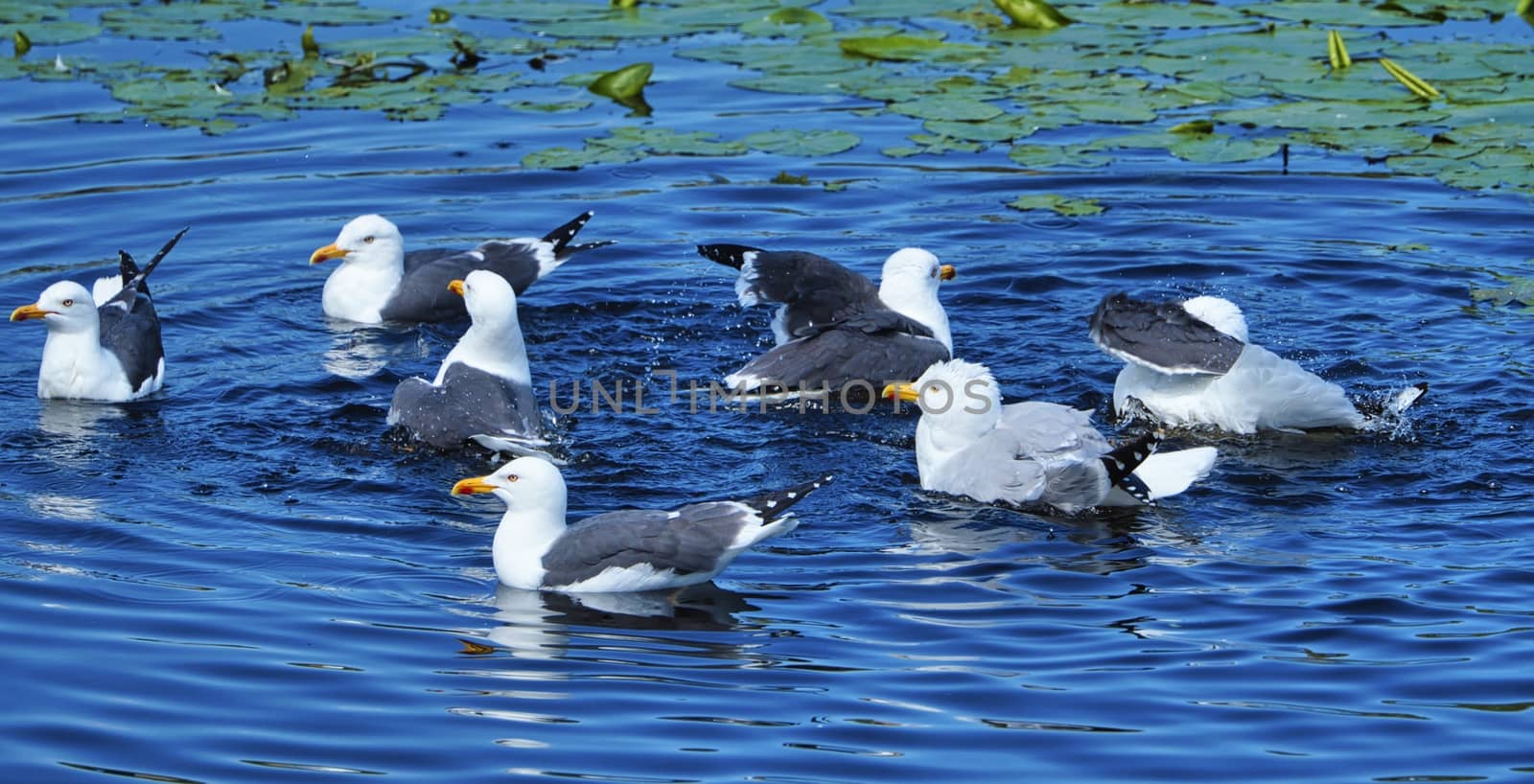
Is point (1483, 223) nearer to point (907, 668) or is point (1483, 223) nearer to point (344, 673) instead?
point (907, 668)

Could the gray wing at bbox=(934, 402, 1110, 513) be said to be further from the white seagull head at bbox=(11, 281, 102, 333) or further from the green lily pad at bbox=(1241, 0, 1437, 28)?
the green lily pad at bbox=(1241, 0, 1437, 28)

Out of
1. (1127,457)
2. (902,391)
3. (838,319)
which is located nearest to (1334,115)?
(838,319)

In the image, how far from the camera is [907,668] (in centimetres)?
656

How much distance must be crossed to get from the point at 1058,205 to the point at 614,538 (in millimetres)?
6018

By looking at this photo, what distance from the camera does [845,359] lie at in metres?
9.93

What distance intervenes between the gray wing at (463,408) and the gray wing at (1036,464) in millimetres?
2048

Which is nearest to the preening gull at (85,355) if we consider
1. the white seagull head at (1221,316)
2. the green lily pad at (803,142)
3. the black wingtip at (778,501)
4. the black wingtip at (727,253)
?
the black wingtip at (727,253)

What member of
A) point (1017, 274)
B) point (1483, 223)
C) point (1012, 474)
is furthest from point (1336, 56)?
point (1012, 474)

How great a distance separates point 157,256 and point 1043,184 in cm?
581

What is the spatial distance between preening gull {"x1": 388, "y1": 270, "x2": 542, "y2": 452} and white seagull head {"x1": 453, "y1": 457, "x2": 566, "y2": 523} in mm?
1220

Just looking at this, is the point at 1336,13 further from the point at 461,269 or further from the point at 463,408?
the point at 463,408

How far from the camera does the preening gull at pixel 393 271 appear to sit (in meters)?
11.4

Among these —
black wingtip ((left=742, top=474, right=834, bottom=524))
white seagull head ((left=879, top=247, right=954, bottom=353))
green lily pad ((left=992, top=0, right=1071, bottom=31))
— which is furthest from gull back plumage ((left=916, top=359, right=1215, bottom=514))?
green lily pad ((left=992, top=0, right=1071, bottom=31))

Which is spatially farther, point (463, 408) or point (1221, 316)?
point (1221, 316)
